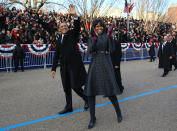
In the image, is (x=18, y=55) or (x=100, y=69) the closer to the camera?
(x=100, y=69)

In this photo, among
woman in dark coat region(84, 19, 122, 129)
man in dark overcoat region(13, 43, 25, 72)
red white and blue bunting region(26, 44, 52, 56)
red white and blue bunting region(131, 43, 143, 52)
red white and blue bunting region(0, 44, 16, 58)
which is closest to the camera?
woman in dark coat region(84, 19, 122, 129)

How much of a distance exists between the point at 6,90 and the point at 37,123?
3441 millimetres

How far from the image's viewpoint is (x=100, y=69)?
3662 millimetres

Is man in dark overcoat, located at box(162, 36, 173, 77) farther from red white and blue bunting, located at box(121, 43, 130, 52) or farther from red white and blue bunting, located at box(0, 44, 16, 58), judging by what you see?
red white and blue bunting, located at box(0, 44, 16, 58)

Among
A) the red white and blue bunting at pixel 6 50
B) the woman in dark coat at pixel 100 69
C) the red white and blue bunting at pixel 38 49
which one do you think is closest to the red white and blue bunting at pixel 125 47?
the red white and blue bunting at pixel 38 49

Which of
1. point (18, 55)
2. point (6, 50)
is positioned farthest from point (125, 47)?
point (6, 50)

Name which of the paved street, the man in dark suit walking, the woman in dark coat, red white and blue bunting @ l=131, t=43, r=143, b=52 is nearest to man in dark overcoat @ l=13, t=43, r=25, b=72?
the paved street

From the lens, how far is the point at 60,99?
5598 mm

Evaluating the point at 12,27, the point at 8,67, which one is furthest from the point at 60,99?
the point at 12,27

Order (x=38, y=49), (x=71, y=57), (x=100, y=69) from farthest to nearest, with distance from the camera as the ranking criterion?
(x=38, y=49) → (x=71, y=57) → (x=100, y=69)

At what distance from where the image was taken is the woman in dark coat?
11.9ft

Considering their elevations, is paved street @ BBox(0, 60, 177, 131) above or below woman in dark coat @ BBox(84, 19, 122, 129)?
below


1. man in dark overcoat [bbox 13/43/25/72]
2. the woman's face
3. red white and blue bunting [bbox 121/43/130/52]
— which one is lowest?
man in dark overcoat [bbox 13/43/25/72]

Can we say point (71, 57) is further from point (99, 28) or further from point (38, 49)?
point (38, 49)
